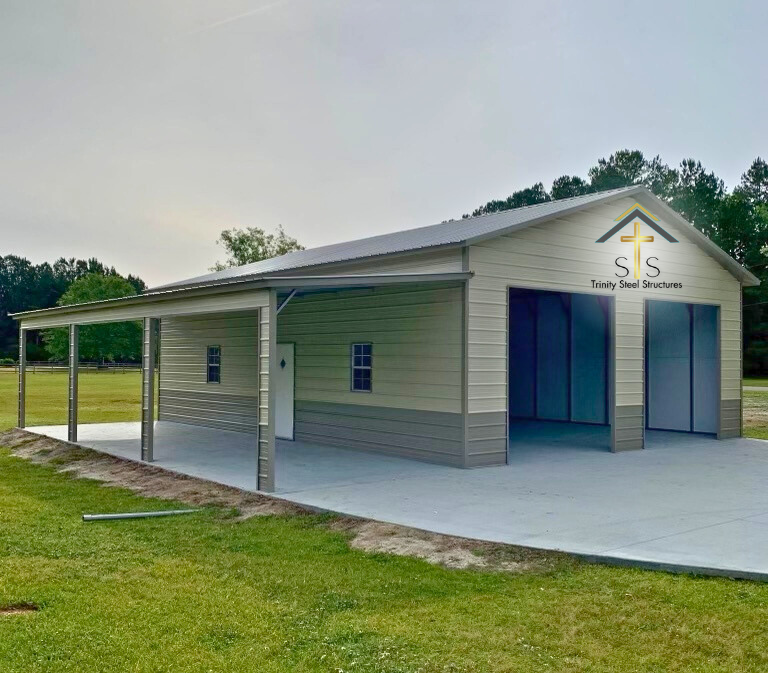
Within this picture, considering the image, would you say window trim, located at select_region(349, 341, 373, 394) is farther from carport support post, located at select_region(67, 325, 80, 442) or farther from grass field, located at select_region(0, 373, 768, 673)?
grass field, located at select_region(0, 373, 768, 673)

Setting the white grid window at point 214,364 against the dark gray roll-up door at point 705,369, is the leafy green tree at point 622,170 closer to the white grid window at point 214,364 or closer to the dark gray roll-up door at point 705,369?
the dark gray roll-up door at point 705,369

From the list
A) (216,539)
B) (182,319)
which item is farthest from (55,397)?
(216,539)

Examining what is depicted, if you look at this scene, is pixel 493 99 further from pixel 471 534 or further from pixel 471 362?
pixel 471 534

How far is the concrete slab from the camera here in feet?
20.2

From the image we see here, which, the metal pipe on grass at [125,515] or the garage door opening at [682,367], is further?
the garage door opening at [682,367]

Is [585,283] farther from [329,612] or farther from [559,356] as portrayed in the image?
[329,612]

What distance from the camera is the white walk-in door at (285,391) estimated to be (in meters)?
13.7

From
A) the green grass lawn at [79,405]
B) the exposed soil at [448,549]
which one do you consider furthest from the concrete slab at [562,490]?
the green grass lawn at [79,405]

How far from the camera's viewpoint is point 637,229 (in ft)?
41.1

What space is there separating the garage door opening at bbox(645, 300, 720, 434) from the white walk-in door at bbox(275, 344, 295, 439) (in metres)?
7.51

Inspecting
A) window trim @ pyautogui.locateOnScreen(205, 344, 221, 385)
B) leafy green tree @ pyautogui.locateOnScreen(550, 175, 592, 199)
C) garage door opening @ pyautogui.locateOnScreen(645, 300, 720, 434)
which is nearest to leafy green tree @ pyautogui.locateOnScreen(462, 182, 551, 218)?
leafy green tree @ pyautogui.locateOnScreen(550, 175, 592, 199)

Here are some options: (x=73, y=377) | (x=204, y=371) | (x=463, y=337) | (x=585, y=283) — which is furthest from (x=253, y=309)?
(x=204, y=371)

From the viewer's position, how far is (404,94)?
16.2 m

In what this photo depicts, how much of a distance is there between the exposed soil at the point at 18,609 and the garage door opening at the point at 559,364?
11.2 metres
